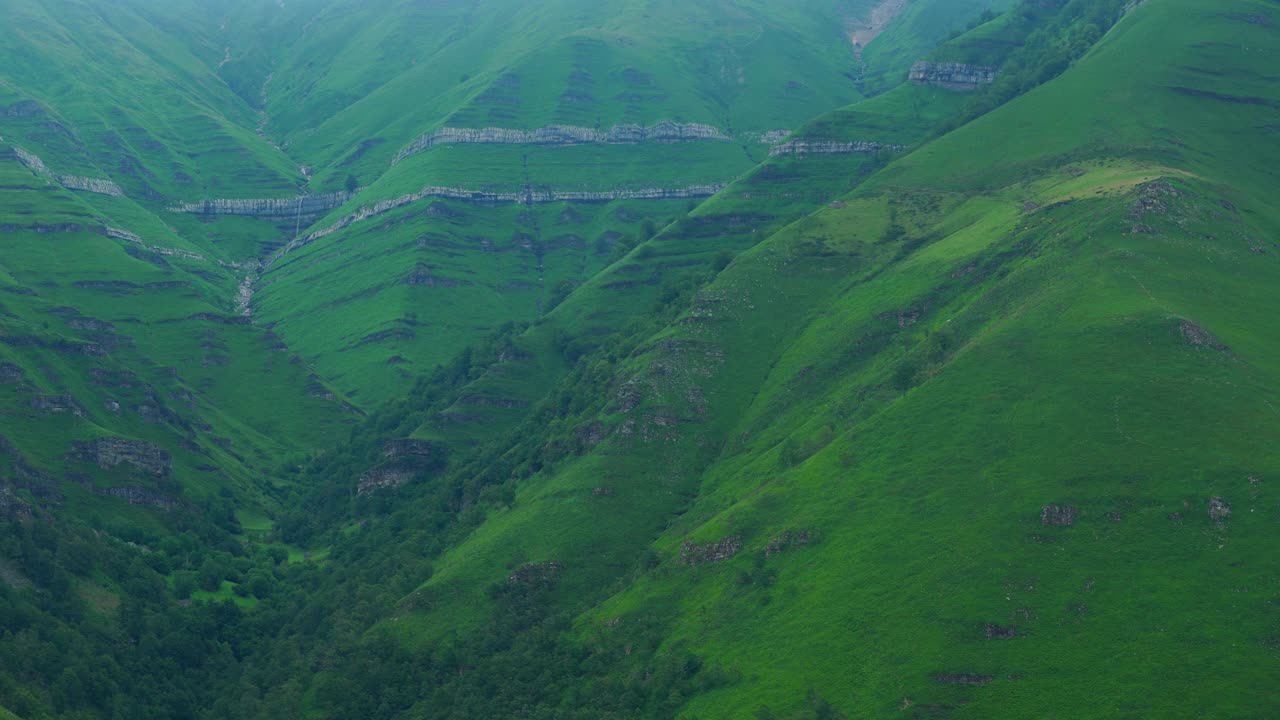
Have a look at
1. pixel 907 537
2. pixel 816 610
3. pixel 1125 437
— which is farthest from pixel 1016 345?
pixel 816 610

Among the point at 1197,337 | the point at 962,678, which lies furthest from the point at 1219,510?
the point at 962,678

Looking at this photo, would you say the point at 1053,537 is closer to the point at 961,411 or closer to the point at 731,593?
the point at 961,411

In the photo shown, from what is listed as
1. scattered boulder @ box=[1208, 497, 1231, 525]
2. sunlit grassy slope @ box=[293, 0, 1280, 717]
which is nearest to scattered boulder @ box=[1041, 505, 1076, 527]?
sunlit grassy slope @ box=[293, 0, 1280, 717]

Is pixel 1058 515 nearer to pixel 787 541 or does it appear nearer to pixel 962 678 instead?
pixel 962 678

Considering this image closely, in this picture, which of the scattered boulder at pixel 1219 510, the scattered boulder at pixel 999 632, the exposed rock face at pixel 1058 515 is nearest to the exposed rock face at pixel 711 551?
the exposed rock face at pixel 1058 515

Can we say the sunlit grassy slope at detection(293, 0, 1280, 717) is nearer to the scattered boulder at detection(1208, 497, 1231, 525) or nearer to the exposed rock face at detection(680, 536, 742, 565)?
the scattered boulder at detection(1208, 497, 1231, 525)

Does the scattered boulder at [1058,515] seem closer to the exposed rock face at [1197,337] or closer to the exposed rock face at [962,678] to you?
the exposed rock face at [962,678]
